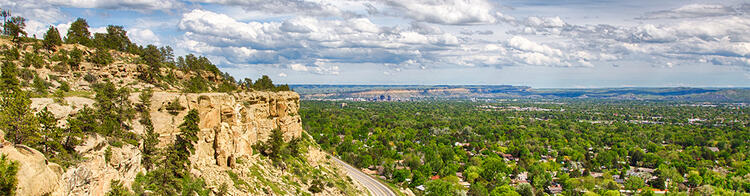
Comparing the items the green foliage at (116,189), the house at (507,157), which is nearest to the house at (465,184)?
the house at (507,157)

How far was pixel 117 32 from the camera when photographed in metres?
50.3

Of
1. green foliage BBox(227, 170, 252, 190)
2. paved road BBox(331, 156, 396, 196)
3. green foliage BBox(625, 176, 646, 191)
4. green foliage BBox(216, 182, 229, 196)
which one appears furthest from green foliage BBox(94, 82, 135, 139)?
green foliage BBox(625, 176, 646, 191)

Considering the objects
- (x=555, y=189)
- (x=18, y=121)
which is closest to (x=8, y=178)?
(x=18, y=121)

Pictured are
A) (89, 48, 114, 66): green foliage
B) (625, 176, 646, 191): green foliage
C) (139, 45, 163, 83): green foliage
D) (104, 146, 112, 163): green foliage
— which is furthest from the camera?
(625, 176, 646, 191): green foliage

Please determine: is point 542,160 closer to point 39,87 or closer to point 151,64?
point 151,64

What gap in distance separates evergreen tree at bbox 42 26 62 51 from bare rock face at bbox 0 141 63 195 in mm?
24814

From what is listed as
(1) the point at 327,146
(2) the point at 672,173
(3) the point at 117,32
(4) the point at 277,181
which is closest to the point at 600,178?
(2) the point at 672,173

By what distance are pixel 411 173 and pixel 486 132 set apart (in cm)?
7332

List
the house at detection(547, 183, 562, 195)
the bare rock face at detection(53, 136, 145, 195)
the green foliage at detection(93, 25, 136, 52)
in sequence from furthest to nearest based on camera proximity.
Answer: the house at detection(547, 183, 562, 195) < the green foliage at detection(93, 25, 136, 52) < the bare rock face at detection(53, 136, 145, 195)

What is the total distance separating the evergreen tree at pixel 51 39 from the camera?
123 feet

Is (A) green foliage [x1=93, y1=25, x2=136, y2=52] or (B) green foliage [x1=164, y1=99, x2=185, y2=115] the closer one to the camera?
(B) green foliage [x1=164, y1=99, x2=185, y2=115]

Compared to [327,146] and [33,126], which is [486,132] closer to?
[327,146]

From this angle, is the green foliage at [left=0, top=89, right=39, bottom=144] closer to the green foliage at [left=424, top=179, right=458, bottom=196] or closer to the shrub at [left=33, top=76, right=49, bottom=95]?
the shrub at [left=33, top=76, right=49, bottom=95]

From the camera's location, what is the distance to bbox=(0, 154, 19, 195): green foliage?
15000mm
